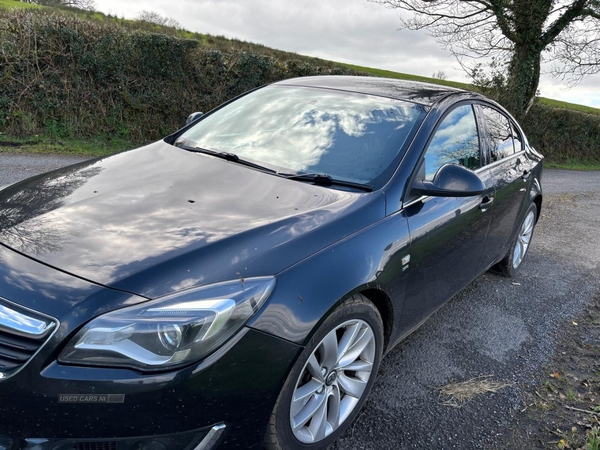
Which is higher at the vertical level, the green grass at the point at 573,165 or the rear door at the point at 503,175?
the rear door at the point at 503,175

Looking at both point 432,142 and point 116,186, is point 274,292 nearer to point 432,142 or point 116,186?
point 116,186

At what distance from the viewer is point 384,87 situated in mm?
3334

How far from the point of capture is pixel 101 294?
1607 millimetres

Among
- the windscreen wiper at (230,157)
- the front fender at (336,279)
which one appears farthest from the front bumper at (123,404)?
the windscreen wiper at (230,157)

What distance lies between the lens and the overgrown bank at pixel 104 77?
888 centimetres

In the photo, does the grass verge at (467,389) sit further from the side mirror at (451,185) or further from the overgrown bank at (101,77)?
the overgrown bank at (101,77)

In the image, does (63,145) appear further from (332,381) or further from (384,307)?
(332,381)

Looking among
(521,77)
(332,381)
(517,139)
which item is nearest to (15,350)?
(332,381)

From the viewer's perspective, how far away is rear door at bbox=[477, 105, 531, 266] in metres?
3.55

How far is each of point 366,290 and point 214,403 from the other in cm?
88

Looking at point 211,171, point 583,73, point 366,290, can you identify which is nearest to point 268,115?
point 211,171

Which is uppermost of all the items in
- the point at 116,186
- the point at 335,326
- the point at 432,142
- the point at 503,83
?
the point at 503,83

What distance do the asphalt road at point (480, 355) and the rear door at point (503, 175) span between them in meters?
0.48

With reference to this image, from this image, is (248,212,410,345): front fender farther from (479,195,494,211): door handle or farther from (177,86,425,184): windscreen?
(479,195,494,211): door handle
